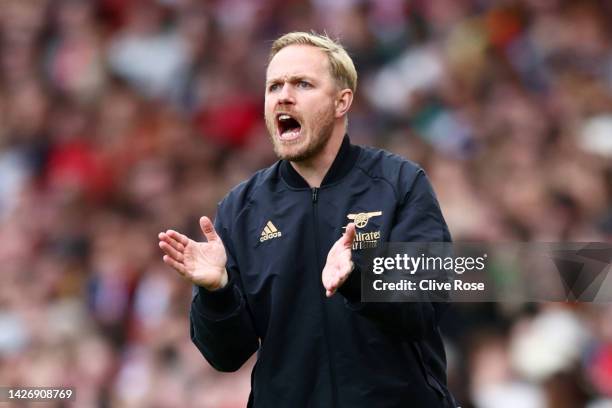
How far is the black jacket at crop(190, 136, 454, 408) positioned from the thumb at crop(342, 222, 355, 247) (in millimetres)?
170

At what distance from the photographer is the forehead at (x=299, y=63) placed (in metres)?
4.62

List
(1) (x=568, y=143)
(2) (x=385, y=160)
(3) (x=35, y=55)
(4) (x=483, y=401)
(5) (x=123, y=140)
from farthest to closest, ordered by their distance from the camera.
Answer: (3) (x=35, y=55), (5) (x=123, y=140), (1) (x=568, y=143), (4) (x=483, y=401), (2) (x=385, y=160)

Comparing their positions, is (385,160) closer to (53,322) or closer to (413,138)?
(413,138)

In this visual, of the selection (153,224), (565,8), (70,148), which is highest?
(565,8)

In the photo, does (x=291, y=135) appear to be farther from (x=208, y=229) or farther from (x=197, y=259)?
(x=197, y=259)

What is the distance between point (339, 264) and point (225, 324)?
1.69 ft

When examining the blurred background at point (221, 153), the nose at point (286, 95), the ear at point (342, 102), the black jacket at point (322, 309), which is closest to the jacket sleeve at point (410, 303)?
the black jacket at point (322, 309)

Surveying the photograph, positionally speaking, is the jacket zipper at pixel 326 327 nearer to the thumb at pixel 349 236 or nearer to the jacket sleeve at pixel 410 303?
the jacket sleeve at pixel 410 303

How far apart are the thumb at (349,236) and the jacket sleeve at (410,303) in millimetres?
85

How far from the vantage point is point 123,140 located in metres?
Result: 9.64

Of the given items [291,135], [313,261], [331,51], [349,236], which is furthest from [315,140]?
[349,236]

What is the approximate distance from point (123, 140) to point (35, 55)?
4.50ft

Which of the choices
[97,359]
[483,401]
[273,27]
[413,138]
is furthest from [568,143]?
[97,359]

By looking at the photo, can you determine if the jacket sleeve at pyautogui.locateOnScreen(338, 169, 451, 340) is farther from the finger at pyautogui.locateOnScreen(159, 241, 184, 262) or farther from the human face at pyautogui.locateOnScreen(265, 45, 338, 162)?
the finger at pyautogui.locateOnScreen(159, 241, 184, 262)
